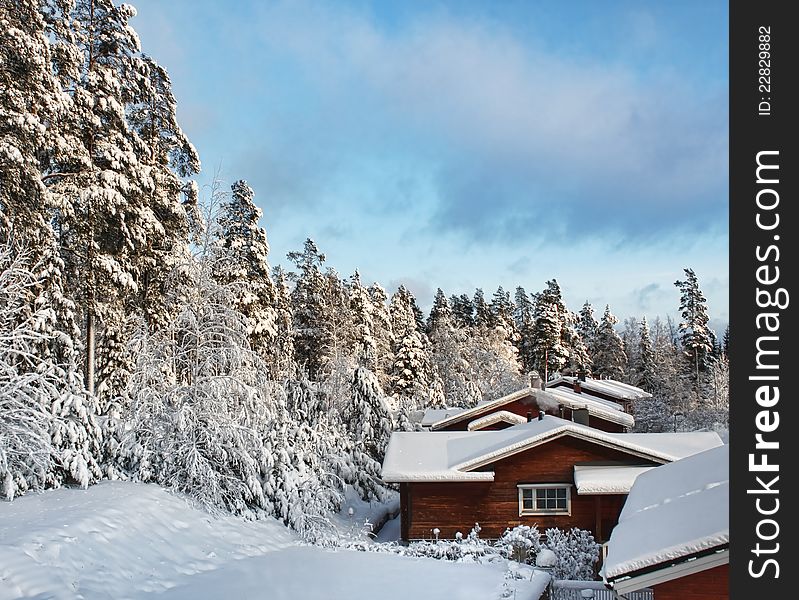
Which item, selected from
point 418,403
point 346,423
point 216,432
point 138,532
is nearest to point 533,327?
point 418,403

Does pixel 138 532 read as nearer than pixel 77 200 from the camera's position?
Yes

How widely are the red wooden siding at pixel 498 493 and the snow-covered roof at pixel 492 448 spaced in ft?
1.95

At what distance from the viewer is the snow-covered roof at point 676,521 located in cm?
781

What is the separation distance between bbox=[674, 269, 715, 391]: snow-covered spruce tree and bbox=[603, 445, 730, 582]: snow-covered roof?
2506 inches

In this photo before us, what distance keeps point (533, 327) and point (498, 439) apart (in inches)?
2226

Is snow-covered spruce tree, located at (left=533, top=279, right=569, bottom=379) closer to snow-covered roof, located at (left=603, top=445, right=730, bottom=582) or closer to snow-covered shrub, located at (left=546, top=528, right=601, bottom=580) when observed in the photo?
snow-covered shrub, located at (left=546, top=528, right=601, bottom=580)

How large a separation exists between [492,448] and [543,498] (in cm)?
244

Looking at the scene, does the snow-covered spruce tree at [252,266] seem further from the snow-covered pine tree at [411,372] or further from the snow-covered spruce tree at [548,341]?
the snow-covered spruce tree at [548,341]

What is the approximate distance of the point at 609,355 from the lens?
255 ft

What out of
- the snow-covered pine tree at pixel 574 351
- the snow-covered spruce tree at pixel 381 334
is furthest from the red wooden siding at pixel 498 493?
the snow-covered pine tree at pixel 574 351

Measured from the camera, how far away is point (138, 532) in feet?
43.1

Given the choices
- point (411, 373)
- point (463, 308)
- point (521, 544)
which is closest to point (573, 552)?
point (521, 544)
